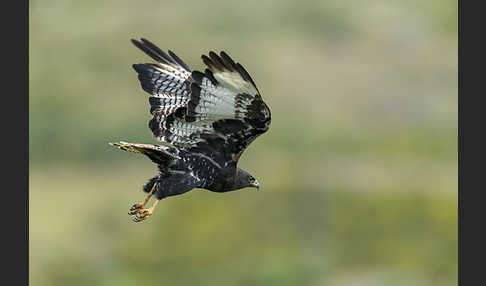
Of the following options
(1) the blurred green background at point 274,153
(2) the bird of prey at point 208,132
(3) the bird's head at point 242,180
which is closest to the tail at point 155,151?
(2) the bird of prey at point 208,132

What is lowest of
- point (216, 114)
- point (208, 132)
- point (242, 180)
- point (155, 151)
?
point (242, 180)

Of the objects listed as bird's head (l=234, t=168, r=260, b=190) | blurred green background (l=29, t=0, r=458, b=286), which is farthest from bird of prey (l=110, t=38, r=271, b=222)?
blurred green background (l=29, t=0, r=458, b=286)

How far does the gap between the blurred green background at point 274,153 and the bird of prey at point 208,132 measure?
13505 mm

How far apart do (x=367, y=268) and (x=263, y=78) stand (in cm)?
814

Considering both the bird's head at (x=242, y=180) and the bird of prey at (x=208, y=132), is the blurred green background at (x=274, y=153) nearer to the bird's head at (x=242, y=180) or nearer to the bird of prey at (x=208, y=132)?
the bird's head at (x=242, y=180)

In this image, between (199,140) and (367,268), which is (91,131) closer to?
(367,268)

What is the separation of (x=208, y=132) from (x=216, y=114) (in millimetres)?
364

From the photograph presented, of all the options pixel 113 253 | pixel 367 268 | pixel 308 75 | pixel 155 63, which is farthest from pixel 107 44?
pixel 155 63

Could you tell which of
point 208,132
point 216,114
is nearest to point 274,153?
point 208,132

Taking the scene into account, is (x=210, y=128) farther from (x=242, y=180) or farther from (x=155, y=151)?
(x=242, y=180)

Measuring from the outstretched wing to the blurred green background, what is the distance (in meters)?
13.3

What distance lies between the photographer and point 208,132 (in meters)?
12.1

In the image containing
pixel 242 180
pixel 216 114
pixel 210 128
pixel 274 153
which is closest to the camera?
pixel 216 114

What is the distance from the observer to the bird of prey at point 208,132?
1153 cm
